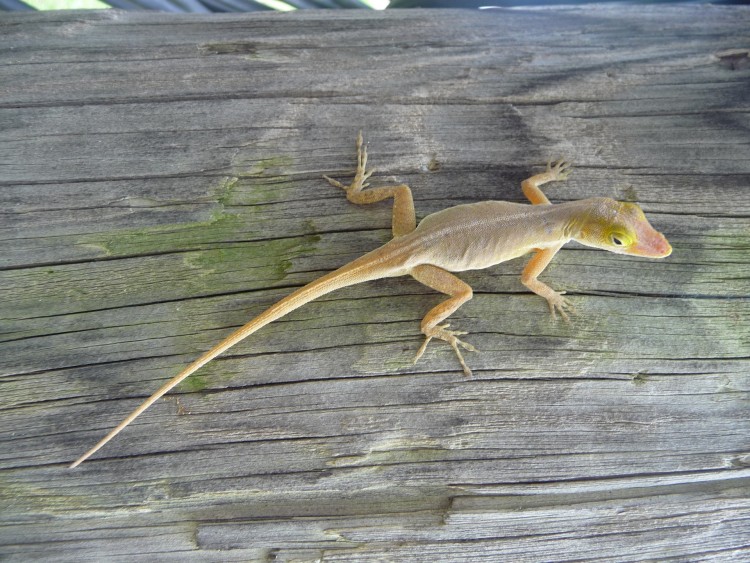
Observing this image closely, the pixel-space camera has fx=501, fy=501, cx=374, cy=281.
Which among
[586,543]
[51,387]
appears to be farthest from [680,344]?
[51,387]

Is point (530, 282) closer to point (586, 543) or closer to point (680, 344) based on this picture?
point (680, 344)

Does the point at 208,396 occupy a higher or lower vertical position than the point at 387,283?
lower

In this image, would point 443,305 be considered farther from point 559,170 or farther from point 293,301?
point 559,170

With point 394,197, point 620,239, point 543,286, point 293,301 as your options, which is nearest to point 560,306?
point 543,286

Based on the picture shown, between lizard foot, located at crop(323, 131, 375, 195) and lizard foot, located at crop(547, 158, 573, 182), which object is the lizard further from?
lizard foot, located at crop(547, 158, 573, 182)

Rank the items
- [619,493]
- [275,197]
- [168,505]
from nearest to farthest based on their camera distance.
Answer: [168,505] < [619,493] < [275,197]

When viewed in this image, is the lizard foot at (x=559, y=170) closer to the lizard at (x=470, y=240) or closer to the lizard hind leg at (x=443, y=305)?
the lizard at (x=470, y=240)
